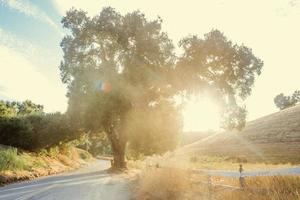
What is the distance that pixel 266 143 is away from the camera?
66250 millimetres

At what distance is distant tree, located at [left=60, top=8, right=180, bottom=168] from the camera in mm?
31906

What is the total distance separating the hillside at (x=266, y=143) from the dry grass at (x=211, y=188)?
1491 inches

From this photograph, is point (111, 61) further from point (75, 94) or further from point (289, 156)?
point (289, 156)

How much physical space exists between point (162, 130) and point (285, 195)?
25468mm

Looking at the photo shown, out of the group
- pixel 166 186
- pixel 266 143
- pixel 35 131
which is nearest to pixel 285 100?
pixel 266 143

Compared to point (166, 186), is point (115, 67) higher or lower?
higher

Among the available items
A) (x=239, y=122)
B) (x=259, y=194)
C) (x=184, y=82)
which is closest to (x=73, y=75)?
(x=184, y=82)

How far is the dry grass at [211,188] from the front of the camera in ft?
33.3

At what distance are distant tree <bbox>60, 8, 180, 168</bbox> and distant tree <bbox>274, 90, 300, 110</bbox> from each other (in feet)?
366

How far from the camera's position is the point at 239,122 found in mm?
30984

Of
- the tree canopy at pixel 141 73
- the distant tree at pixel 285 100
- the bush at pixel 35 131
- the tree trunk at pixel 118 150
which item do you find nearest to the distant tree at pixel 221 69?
the tree canopy at pixel 141 73

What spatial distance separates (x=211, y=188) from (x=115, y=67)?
73.8 ft

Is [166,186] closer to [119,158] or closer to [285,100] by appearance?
[119,158]

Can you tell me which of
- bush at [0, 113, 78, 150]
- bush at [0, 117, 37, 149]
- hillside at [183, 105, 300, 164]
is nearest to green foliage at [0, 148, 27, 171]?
bush at [0, 117, 37, 149]
